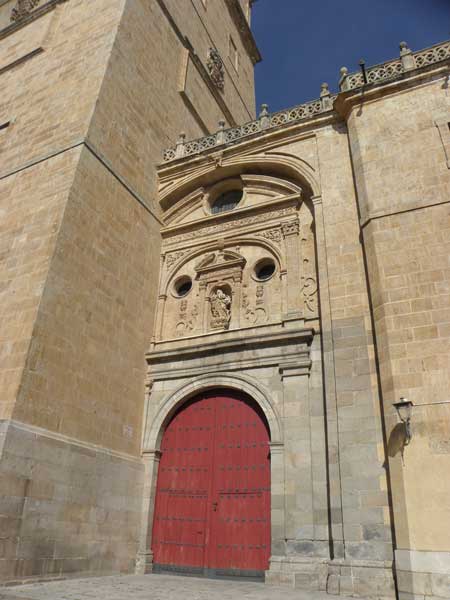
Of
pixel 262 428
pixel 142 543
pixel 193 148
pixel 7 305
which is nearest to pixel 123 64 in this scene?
pixel 193 148

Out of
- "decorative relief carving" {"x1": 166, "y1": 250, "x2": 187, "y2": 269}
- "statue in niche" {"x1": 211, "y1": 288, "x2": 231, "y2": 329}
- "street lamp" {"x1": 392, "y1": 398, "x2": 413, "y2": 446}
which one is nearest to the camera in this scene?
"street lamp" {"x1": 392, "y1": 398, "x2": 413, "y2": 446}

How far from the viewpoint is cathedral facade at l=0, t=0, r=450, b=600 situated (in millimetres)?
7301

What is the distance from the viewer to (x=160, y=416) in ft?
33.1

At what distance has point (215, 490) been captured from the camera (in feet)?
30.1

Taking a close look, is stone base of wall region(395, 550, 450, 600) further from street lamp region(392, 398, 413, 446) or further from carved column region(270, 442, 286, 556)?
carved column region(270, 442, 286, 556)

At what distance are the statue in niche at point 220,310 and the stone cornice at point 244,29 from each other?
1566 centimetres

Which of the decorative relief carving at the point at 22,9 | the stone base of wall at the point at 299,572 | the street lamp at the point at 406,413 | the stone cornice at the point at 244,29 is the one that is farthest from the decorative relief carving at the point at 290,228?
the stone cornice at the point at 244,29

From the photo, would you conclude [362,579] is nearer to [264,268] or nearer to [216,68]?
[264,268]

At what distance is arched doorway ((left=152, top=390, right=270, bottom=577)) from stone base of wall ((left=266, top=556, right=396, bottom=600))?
64 centimetres

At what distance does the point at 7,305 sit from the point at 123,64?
6.55m

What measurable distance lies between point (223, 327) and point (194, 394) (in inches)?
58.8

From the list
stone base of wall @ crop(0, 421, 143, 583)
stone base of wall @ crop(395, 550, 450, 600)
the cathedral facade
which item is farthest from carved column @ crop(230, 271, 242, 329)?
stone base of wall @ crop(395, 550, 450, 600)

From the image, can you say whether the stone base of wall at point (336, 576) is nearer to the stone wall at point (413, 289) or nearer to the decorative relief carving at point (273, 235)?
the stone wall at point (413, 289)

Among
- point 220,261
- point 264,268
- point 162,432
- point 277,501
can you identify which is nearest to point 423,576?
point 277,501
